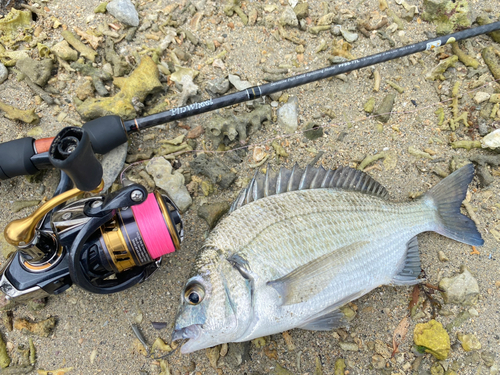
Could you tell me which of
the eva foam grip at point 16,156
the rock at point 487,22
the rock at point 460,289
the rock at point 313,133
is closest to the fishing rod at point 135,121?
the eva foam grip at point 16,156

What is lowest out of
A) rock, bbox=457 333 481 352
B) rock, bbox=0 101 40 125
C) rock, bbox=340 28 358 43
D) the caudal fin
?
rock, bbox=457 333 481 352

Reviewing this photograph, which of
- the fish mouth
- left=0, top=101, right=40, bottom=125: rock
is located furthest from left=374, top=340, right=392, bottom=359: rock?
left=0, top=101, right=40, bottom=125: rock

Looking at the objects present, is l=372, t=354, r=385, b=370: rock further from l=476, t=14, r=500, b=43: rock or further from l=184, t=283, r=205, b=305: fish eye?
l=476, t=14, r=500, b=43: rock

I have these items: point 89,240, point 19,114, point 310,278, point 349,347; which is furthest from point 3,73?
point 349,347

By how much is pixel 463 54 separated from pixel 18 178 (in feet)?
12.8

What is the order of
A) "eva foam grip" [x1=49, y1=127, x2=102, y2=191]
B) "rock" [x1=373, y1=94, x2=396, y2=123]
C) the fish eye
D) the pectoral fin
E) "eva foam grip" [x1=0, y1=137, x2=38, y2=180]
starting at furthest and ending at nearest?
Answer: "rock" [x1=373, y1=94, x2=396, y2=123] → "eva foam grip" [x1=0, y1=137, x2=38, y2=180] → the pectoral fin → the fish eye → "eva foam grip" [x1=49, y1=127, x2=102, y2=191]

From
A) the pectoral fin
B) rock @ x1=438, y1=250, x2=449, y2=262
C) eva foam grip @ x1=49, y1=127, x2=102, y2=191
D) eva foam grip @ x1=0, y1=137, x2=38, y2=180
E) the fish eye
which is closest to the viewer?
eva foam grip @ x1=49, y1=127, x2=102, y2=191

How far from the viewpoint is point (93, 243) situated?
1865mm

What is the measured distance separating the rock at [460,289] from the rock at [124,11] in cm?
332

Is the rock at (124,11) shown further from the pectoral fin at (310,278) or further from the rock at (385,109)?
the pectoral fin at (310,278)

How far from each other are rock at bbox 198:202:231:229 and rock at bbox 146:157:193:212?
0.15 m

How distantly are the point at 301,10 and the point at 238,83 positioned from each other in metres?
0.93

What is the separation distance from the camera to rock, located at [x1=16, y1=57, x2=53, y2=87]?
2.57 metres

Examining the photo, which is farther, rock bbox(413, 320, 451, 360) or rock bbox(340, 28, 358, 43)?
rock bbox(340, 28, 358, 43)
